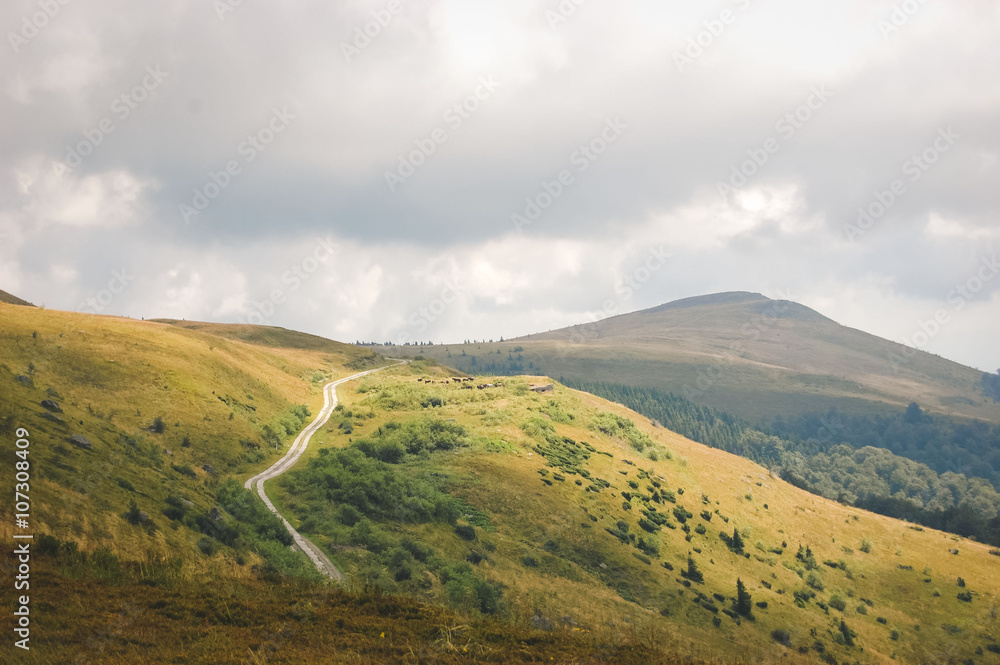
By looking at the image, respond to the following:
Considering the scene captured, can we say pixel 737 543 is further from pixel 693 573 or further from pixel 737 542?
pixel 693 573

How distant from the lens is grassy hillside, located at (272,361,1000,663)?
101 feet

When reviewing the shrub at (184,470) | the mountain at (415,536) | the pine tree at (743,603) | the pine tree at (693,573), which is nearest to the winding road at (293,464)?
the mountain at (415,536)

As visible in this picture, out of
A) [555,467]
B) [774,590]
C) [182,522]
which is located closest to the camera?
[182,522]

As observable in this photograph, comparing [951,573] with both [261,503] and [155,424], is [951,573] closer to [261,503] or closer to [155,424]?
[261,503]

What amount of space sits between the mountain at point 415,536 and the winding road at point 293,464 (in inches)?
32.3

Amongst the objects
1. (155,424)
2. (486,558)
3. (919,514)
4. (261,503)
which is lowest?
(919,514)

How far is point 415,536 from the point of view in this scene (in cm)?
3288

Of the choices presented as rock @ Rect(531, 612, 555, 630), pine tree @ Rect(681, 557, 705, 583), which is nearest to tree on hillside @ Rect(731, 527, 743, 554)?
pine tree @ Rect(681, 557, 705, 583)

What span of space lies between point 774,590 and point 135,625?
5142 cm

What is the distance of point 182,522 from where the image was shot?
80.7 feet

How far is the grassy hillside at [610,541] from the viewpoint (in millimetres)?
30797

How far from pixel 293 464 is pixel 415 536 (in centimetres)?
1849

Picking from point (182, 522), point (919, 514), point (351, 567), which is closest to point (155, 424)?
point (182, 522)

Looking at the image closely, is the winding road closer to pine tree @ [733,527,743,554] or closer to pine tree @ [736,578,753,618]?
pine tree @ [736,578,753,618]
